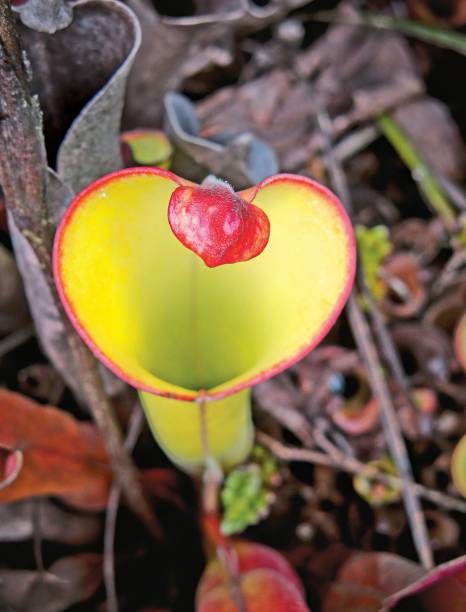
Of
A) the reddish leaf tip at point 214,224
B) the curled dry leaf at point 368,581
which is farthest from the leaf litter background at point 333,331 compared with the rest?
the reddish leaf tip at point 214,224

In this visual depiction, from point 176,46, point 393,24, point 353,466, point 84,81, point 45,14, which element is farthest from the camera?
point 393,24

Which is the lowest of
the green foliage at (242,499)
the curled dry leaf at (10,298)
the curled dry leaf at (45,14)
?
the green foliage at (242,499)

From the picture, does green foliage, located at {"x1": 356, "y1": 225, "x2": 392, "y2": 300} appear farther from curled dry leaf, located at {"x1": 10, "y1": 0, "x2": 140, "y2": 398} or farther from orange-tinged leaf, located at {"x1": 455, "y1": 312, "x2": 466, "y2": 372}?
Result: curled dry leaf, located at {"x1": 10, "y1": 0, "x2": 140, "y2": 398}

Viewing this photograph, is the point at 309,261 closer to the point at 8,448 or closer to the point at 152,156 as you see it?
the point at 152,156

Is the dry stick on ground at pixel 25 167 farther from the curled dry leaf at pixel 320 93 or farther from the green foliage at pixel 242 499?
the curled dry leaf at pixel 320 93

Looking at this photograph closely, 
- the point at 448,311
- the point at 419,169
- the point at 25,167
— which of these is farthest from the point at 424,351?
the point at 25,167

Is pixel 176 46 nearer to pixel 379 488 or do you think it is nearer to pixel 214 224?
pixel 214 224

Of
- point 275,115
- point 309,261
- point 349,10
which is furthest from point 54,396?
point 349,10
